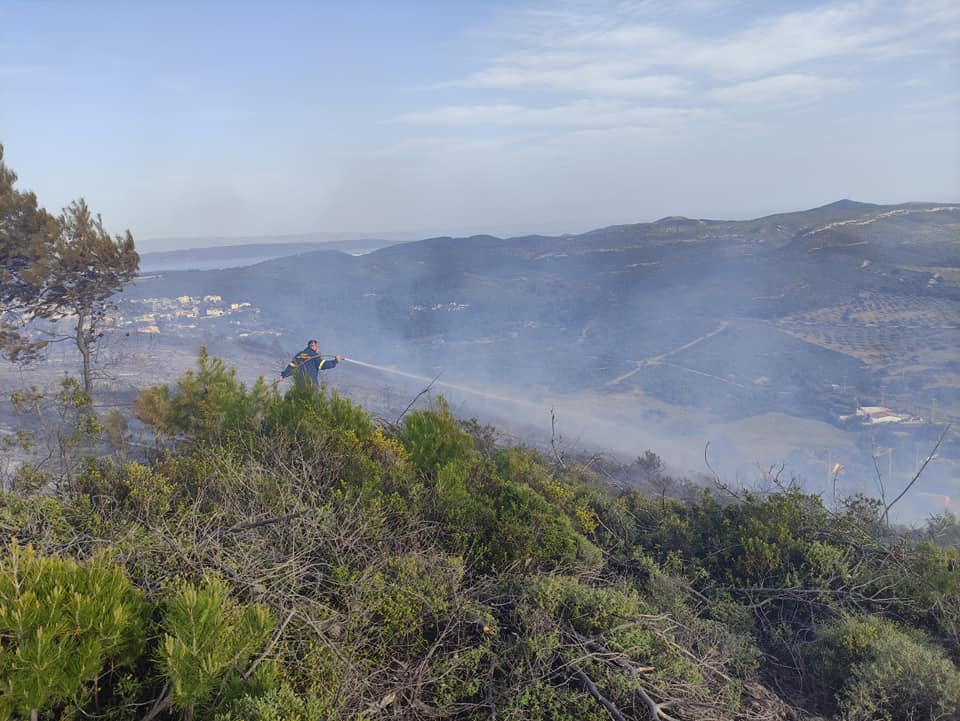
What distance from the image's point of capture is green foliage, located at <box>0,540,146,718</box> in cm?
218

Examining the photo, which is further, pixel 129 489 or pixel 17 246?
pixel 17 246

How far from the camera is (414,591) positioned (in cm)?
404

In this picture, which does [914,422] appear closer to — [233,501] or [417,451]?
[417,451]

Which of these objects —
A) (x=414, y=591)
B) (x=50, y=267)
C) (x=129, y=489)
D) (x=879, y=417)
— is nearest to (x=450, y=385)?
(x=879, y=417)

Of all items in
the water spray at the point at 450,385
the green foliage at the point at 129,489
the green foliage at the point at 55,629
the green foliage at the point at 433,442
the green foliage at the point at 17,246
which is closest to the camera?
the green foliage at the point at 55,629

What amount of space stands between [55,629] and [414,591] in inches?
86.0

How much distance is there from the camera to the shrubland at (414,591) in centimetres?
262

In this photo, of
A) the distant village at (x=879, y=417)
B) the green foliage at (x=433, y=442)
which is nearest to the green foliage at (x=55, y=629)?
the green foliage at (x=433, y=442)

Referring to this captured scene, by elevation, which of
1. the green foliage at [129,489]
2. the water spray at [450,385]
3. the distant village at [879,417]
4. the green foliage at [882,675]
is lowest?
the distant village at [879,417]

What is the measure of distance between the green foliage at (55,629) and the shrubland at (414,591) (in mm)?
10

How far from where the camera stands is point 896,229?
31.7m

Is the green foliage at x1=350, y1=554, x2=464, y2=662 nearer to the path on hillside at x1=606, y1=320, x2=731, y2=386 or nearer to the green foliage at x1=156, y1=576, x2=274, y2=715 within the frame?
the green foliage at x1=156, y1=576, x2=274, y2=715

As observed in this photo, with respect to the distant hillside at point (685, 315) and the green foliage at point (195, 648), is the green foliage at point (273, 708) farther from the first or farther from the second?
the distant hillside at point (685, 315)

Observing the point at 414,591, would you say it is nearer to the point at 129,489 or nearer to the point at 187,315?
the point at 129,489
